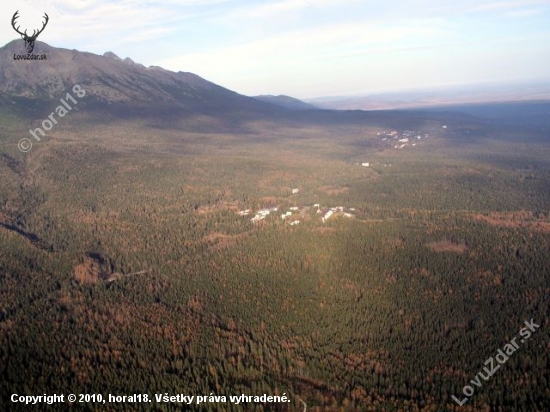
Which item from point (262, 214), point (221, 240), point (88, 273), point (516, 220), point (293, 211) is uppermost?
point (293, 211)

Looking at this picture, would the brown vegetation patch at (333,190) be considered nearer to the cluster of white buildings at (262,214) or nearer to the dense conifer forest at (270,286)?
the dense conifer forest at (270,286)

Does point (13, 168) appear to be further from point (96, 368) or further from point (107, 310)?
point (96, 368)

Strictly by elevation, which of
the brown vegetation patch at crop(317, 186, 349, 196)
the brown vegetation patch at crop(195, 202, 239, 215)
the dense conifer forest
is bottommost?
the dense conifer forest

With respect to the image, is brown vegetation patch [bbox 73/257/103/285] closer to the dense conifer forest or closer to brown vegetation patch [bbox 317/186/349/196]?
the dense conifer forest

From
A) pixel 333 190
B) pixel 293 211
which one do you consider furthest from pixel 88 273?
pixel 333 190

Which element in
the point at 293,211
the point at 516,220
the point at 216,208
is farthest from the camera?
the point at 216,208

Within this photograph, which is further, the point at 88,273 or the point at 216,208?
the point at 216,208

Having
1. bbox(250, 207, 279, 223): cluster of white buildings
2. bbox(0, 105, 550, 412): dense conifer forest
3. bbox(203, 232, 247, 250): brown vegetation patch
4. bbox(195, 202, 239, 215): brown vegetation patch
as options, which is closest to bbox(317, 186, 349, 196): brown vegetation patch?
bbox(0, 105, 550, 412): dense conifer forest

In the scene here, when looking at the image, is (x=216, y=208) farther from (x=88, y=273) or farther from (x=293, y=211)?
(x=88, y=273)

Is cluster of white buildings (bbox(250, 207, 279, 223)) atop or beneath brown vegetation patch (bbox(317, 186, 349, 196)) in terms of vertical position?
beneath

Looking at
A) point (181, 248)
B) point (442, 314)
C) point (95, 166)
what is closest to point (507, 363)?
point (442, 314)
